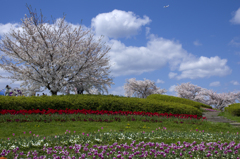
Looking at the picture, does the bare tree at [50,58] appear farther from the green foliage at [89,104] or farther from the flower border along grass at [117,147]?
the flower border along grass at [117,147]

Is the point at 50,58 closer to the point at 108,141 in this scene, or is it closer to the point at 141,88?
the point at 108,141

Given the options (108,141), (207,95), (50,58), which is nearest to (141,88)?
(207,95)

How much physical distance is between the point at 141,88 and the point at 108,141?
75.8 feet

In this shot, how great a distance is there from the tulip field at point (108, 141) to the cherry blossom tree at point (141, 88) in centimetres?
1785

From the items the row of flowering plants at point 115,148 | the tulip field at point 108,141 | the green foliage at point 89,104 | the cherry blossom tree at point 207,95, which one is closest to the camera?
the row of flowering plants at point 115,148


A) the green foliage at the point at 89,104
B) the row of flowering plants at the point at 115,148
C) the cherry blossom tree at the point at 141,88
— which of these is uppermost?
the cherry blossom tree at the point at 141,88

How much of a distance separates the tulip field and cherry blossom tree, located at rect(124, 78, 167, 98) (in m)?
Answer: 17.9

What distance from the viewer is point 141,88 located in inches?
1091

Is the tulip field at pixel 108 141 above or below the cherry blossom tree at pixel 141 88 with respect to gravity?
Result: below

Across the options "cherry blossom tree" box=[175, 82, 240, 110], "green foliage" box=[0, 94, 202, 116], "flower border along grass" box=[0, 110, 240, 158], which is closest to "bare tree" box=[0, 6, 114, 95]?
"green foliage" box=[0, 94, 202, 116]

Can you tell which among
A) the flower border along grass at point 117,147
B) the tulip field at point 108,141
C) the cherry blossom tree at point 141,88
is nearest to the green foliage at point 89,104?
the tulip field at point 108,141

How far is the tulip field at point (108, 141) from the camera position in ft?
13.0

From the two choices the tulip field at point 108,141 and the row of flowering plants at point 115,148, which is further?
the tulip field at point 108,141

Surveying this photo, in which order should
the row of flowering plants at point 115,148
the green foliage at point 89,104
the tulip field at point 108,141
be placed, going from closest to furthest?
1. the row of flowering plants at point 115,148
2. the tulip field at point 108,141
3. the green foliage at point 89,104
